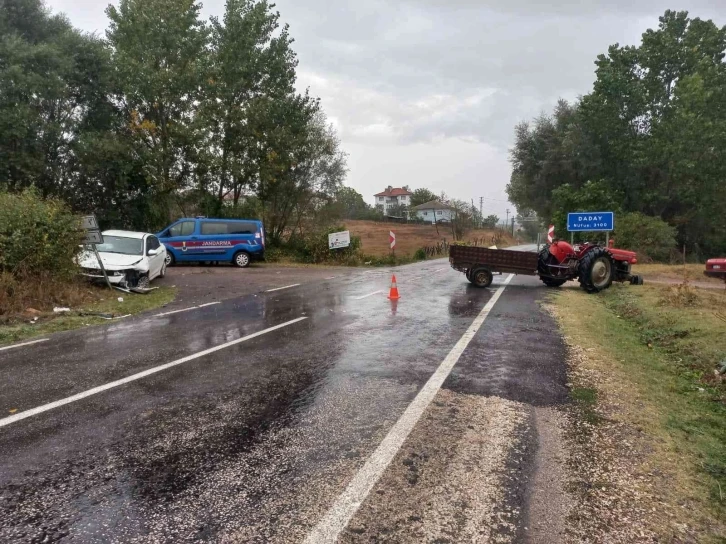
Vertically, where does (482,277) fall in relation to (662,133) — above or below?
below

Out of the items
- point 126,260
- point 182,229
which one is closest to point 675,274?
point 126,260

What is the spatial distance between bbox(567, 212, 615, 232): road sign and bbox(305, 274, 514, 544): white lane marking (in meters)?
17.8

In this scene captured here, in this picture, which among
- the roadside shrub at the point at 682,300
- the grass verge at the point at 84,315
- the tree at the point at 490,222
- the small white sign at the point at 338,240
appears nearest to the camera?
the grass verge at the point at 84,315

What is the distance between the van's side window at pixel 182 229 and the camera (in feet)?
72.7

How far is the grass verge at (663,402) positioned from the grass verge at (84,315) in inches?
326

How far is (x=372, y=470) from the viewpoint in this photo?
356 centimetres

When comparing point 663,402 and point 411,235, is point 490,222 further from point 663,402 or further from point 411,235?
point 663,402

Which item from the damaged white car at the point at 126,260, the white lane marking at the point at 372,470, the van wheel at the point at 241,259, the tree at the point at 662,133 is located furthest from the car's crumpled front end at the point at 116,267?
the tree at the point at 662,133

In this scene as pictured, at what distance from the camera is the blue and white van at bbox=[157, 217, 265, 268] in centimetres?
2208

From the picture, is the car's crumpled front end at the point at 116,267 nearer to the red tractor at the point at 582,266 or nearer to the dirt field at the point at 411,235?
the red tractor at the point at 582,266

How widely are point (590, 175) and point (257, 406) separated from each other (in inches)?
1384

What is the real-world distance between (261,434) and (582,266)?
1277 centimetres

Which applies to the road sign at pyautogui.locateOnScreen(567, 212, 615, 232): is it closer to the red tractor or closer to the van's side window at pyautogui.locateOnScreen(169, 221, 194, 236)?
the red tractor

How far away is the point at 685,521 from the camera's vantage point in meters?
3.07
